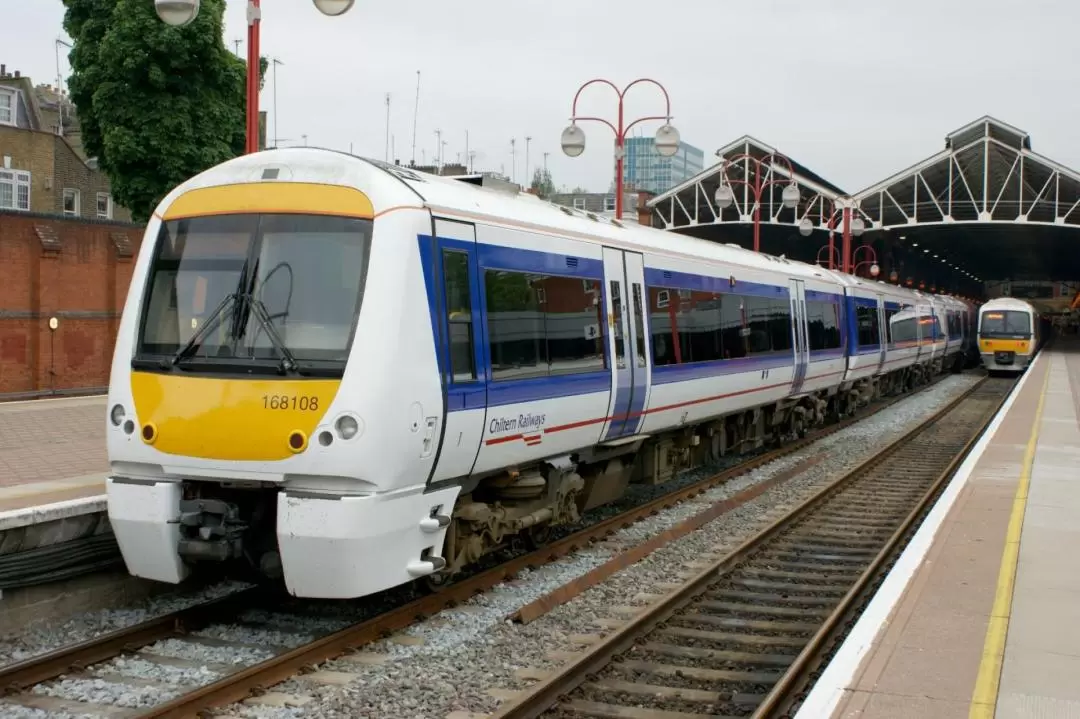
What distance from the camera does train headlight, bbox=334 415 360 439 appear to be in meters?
7.17

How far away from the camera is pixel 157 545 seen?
755cm

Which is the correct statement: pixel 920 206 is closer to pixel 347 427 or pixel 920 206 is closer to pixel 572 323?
pixel 572 323

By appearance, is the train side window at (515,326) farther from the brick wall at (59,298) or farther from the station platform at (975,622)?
the brick wall at (59,298)

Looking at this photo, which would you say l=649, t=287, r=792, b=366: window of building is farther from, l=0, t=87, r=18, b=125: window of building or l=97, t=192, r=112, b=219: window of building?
l=0, t=87, r=18, b=125: window of building

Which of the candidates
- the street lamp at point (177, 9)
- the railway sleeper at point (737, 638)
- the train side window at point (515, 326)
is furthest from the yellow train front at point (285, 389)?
the street lamp at point (177, 9)

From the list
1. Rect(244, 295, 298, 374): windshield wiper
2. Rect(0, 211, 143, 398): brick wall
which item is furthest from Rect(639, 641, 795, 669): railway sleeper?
Rect(0, 211, 143, 398): brick wall

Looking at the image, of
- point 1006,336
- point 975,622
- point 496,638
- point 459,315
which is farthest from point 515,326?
point 1006,336

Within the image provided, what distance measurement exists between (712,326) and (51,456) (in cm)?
790

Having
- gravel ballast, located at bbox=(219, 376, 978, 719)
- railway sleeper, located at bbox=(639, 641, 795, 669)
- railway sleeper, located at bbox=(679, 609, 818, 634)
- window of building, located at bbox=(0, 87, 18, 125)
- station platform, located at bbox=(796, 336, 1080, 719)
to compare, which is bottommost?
railway sleeper, located at bbox=(639, 641, 795, 669)

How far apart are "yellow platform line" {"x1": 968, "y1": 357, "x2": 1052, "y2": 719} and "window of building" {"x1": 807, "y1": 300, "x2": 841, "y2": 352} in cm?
683

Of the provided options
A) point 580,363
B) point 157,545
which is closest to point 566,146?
point 580,363

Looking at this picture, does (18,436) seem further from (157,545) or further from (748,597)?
(748,597)

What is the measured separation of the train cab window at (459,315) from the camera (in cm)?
813

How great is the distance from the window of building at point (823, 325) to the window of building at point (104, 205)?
29874 mm
